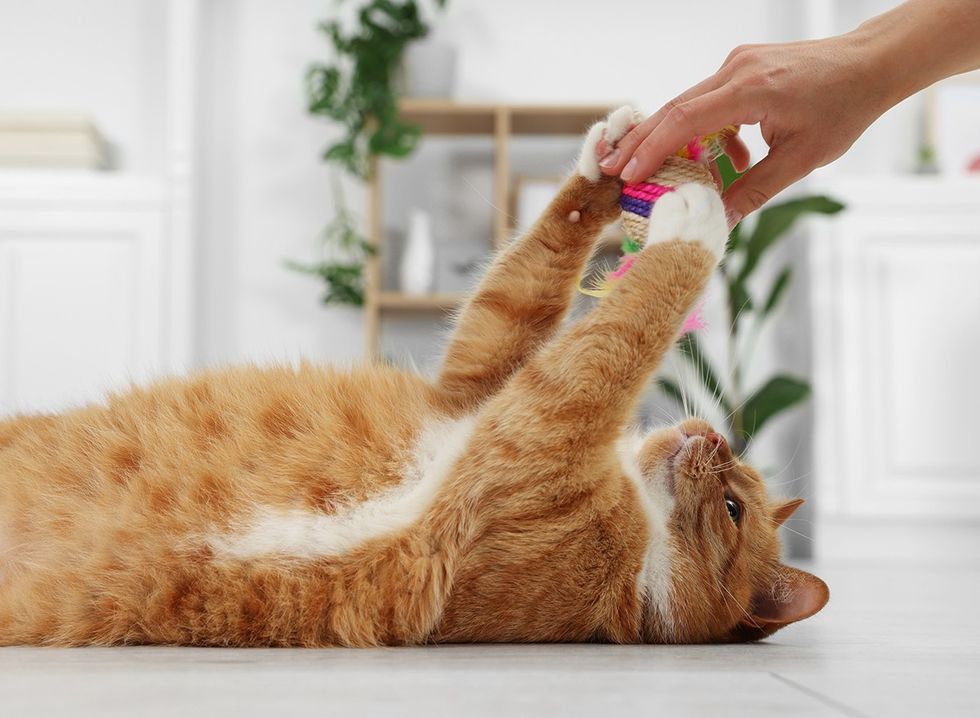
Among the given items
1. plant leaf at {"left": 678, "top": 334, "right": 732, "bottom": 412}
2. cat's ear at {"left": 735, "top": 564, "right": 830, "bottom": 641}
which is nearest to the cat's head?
cat's ear at {"left": 735, "top": 564, "right": 830, "bottom": 641}

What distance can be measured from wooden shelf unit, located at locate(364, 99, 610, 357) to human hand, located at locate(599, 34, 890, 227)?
6.89 ft

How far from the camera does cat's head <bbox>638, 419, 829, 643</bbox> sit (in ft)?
3.76

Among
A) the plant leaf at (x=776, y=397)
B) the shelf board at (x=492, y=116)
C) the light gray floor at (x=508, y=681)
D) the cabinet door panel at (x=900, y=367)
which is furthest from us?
the shelf board at (x=492, y=116)

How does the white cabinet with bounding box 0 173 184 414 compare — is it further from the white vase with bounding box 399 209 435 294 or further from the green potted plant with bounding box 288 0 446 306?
the white vase with bounding box 399 209 435 294

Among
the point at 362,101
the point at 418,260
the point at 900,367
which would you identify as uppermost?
the point at 362,101

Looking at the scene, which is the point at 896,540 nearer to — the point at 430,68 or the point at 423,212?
the point at 423,212

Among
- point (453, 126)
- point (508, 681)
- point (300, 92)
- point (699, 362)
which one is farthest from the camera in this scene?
point (300, 92)

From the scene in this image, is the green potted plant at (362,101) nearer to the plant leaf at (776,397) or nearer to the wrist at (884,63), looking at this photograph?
the plant leaf at (776,397)

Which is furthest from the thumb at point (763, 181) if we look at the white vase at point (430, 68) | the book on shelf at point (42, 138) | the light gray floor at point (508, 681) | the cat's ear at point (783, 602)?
the book on shelf at point (42, 138)

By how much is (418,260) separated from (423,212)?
0.94ft

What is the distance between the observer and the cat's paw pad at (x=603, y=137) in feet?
4.01

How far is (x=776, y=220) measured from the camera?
3.06m

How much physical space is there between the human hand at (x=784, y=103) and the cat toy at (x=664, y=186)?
3 centimetres

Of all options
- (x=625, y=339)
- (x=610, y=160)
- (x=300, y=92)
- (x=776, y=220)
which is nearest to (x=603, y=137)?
(x=610, y=160)
